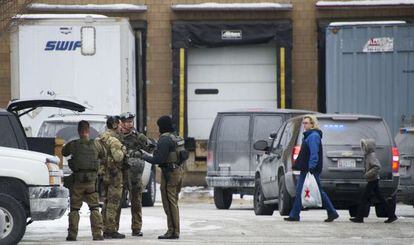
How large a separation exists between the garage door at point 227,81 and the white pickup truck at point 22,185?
752 inches

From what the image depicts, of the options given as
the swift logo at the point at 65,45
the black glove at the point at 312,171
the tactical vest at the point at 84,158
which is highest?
the swift logo at the point at 65,45

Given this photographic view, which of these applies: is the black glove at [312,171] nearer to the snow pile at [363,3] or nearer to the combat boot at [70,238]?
the combat boot at [70,238]

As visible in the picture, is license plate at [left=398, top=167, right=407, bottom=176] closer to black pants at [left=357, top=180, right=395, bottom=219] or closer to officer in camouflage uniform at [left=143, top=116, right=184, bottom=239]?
black pants at [left=357, top=180, right=395, bottom=219]

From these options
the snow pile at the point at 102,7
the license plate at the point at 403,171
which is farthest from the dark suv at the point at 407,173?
the snow pile at the point at 102,7

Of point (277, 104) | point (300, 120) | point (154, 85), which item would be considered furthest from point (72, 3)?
point (300, 120)

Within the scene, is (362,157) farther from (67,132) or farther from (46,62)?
(46,62)

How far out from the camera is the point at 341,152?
2097cm

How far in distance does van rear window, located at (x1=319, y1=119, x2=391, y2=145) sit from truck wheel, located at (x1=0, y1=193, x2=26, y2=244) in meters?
6.96

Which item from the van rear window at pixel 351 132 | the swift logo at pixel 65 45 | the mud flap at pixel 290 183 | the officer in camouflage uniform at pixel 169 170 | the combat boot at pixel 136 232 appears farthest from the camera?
the swift logo at pixel 65 45

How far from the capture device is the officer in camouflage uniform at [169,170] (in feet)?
55.7

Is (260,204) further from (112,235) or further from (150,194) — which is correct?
(112,235)

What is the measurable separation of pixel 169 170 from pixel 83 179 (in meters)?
1.13

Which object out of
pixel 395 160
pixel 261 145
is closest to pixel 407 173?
pixel 395 160

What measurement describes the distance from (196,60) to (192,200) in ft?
16.2
